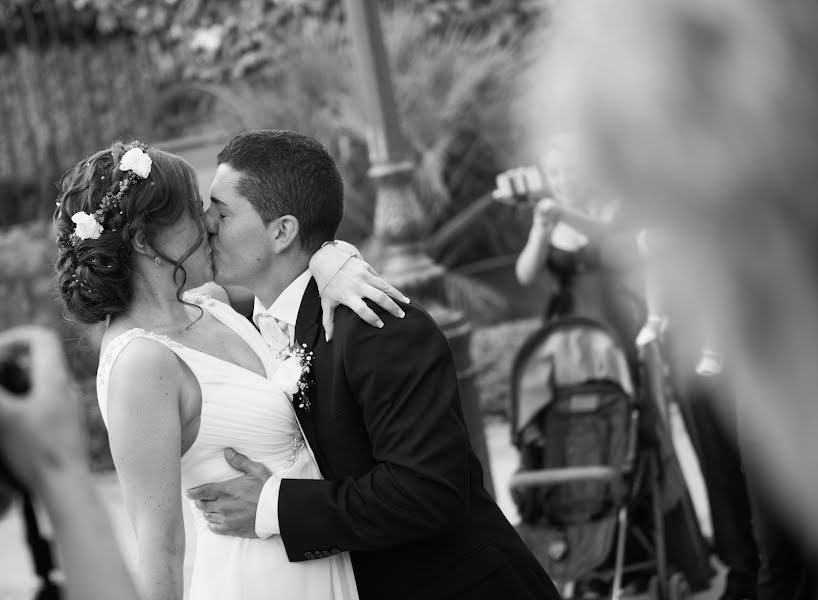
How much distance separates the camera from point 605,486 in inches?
159

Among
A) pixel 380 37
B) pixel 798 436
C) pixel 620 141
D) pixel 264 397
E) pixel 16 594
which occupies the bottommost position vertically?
pixel 16 594

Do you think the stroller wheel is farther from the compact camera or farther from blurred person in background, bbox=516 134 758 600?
the compact camera

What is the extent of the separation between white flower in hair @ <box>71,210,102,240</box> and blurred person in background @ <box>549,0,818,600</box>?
1698 mm

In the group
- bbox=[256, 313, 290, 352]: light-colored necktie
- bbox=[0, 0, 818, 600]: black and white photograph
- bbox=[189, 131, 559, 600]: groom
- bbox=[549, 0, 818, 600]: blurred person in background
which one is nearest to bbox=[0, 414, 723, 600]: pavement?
bbox=[0, 0, 818, 600]: black and white photograph

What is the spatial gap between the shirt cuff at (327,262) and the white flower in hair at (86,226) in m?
0.48

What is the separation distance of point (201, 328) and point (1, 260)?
21.2 ft

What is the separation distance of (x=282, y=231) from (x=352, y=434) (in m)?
0.51

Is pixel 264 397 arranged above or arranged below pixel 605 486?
above

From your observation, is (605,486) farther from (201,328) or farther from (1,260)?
(1,260)

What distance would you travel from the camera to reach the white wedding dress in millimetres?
2275

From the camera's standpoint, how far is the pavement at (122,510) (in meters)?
5.55

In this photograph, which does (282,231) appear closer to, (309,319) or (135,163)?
(309,319)

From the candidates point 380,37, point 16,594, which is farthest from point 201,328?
point 16,594

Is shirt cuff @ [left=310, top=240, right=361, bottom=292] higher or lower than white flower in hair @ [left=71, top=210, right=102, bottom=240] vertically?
lower
